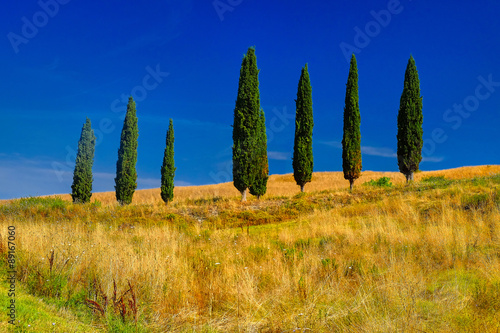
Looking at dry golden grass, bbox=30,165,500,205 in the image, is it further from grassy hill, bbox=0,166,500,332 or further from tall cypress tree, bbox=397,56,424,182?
grassy hill, bbox=0,166,500,332

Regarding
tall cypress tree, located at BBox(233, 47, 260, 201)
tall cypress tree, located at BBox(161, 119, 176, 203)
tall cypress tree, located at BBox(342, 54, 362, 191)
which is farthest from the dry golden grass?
tall cypress tree, located at BBox(233, 47, 260, 201)

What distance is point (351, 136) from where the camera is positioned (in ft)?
95.7

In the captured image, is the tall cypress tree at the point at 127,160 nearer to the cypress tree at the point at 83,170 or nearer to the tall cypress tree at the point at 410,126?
the cypress tree at the point at 83,170

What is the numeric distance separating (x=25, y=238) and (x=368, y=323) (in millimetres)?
7558

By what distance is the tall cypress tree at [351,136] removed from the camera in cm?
2900

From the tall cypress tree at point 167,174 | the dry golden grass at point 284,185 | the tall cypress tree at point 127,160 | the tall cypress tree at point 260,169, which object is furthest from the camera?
the dry golden grass at point 284,185

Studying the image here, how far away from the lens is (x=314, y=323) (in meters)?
4.35

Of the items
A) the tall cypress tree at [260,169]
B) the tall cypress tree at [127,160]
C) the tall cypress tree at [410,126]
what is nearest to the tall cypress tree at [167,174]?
the tall cypress tree at [127,160]

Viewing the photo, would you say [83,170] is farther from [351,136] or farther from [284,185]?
[284,185]

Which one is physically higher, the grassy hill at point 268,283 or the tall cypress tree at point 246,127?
the tall cypress tree at point 246,127

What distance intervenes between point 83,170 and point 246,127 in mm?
14983

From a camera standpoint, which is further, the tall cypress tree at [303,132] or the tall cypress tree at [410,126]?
the tall cypress tree at [410,126]

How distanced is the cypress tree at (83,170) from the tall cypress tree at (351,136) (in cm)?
2199

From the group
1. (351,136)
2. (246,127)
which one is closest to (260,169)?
(246,127)
